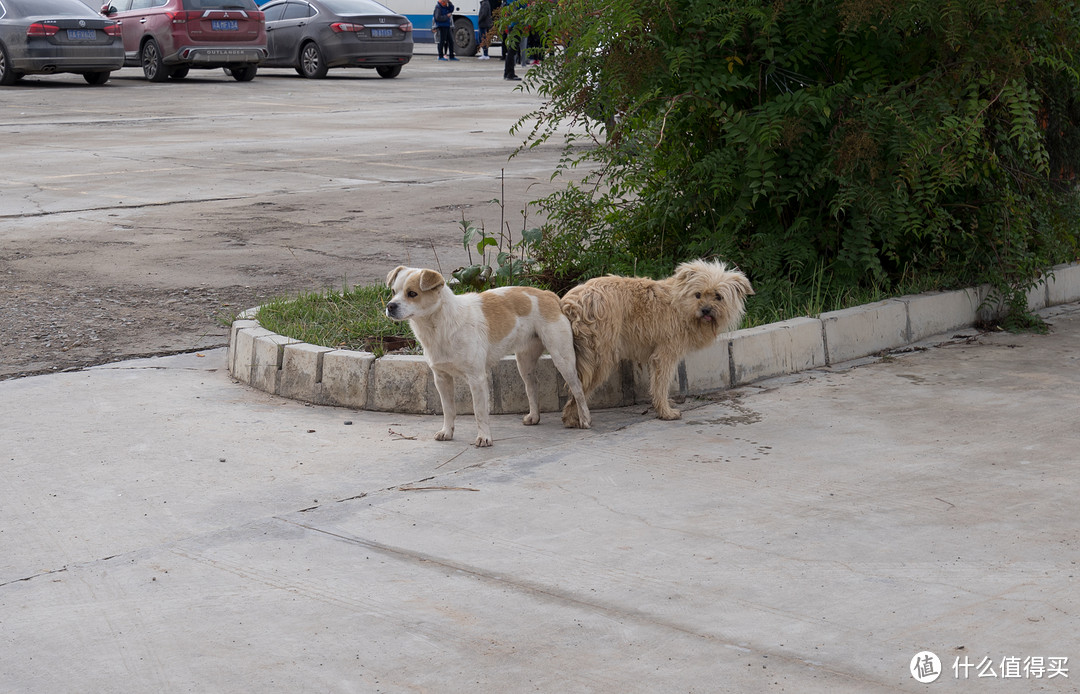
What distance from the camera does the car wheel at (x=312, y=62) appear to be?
29347 millimetres

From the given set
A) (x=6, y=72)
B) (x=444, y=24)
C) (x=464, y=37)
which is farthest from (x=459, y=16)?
(x=6, y=72)

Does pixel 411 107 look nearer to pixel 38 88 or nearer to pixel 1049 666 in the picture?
pixel 38 88

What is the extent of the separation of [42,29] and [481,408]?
70.4 feet

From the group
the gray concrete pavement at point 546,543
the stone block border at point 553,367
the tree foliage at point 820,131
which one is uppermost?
the tree foliage at point 820,131

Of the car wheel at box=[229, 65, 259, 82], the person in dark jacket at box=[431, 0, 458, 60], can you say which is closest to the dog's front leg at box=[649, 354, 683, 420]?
the car wheel at box=[229, 65, 259, 82]

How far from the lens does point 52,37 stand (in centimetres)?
2419

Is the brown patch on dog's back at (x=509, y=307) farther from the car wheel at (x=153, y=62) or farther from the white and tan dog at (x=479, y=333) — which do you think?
the car wheel at (x=153, y=62)

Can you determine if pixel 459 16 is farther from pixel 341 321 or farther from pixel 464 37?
pixel 341 321

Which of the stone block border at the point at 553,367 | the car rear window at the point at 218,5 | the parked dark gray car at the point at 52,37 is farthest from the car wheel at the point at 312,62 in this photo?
the stone block border at the point at 553,367

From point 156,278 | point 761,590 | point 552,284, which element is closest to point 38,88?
point 156,278

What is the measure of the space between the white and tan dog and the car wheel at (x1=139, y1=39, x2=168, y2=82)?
23.3m

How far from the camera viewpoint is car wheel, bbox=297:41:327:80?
96.3ft

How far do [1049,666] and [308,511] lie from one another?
2.73 m

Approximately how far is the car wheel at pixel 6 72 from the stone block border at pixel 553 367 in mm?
19987
